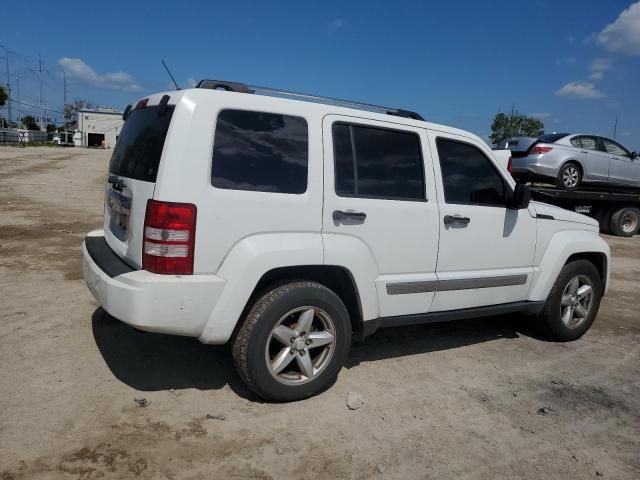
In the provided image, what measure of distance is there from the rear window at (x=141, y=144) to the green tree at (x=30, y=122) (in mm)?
108668

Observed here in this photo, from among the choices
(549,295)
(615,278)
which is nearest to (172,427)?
(549,295)

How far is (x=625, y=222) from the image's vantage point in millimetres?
13852

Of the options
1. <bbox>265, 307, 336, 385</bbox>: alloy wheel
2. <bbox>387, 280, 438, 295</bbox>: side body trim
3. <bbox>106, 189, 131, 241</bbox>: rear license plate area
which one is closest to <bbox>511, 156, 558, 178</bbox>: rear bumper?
<bbox>387, 280, 438, 295</bbox>: side body trim

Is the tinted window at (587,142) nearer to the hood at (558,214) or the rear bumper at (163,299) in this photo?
the hood at (558,214)

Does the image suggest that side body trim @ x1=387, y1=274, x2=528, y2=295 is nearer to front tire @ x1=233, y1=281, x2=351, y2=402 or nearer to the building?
front tire @ x1=233, y1=281, x2=351, y2=402

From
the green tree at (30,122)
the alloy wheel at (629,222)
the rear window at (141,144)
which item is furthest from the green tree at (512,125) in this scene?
the green tree at (30,122)

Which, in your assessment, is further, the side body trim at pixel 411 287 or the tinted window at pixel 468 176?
the tinted window at pixel 468 176

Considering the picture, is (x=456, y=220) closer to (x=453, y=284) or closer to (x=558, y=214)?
(x=453, y=284)

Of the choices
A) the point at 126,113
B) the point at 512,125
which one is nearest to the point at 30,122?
the point at 512,125

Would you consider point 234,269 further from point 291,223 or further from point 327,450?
point 327,450

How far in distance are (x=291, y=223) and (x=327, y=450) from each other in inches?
53.9

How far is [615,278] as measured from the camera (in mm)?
8492

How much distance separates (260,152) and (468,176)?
1.88 m

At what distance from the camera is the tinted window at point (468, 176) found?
4.05 metres
